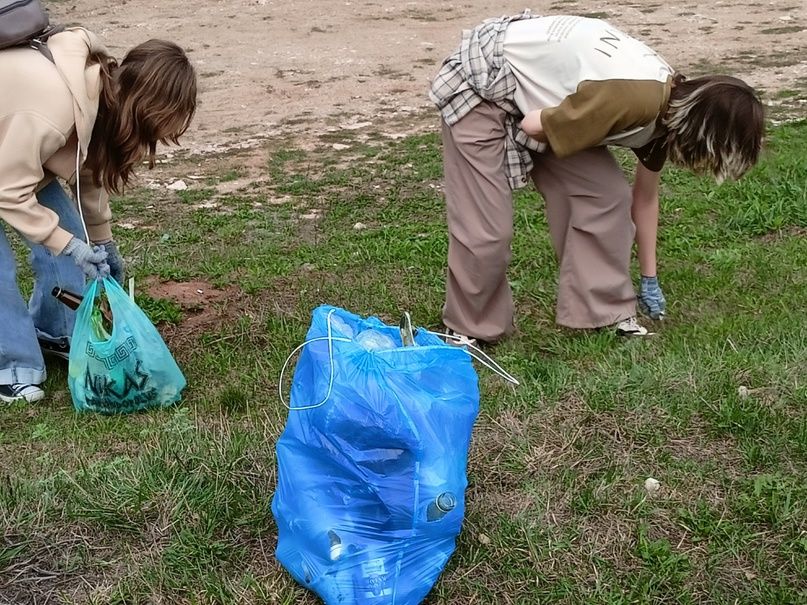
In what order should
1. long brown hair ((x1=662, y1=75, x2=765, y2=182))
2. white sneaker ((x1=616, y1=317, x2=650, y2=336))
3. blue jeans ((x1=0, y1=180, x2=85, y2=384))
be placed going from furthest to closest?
white sneaker ((x1=616, y1=317, x2=650, y2=336)) < blue jeans ((x1=0, y1=180, x2=85, y2=384)) < long brown hair ((x1=662, y1=75, x2=765, y2=182))

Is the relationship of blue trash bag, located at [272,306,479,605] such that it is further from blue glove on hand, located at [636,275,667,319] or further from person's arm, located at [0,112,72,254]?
blue glove on hand, located at [636,275,667,319]

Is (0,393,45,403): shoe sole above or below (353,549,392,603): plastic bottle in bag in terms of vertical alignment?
below

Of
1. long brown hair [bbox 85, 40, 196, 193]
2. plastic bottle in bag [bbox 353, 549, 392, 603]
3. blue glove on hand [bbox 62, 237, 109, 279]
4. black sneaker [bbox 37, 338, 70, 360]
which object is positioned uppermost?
long brown hair [bbox 85, 40, 196, 193]

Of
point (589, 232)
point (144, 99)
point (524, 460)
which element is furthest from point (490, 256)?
point (144, 99)

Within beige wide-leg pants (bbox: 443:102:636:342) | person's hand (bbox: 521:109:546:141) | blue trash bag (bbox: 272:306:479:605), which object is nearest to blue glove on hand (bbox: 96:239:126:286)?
beige wide-leg pants (bbox: 443:102:636:342)

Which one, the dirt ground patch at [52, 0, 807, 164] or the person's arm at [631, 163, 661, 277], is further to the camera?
the dirt ground patch at [52, 0, 807, 164]

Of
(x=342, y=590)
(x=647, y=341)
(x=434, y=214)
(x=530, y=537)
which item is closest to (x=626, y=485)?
(x=530, y=537)

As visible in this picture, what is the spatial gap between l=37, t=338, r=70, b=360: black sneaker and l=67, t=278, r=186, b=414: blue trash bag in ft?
1.74

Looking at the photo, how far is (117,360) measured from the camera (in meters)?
3.45

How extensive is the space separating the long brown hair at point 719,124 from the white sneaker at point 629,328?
2.54ft

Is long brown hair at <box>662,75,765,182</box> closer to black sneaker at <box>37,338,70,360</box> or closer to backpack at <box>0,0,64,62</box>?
backpack at <box>0,0,64,62</box>

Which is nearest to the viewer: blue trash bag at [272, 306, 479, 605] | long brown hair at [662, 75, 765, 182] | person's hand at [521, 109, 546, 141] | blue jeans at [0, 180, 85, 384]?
blue trash bag at [272, 306, 479, 605]

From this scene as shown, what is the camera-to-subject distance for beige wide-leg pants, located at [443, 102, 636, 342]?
12.4 feet

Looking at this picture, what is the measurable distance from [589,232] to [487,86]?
0.73m
